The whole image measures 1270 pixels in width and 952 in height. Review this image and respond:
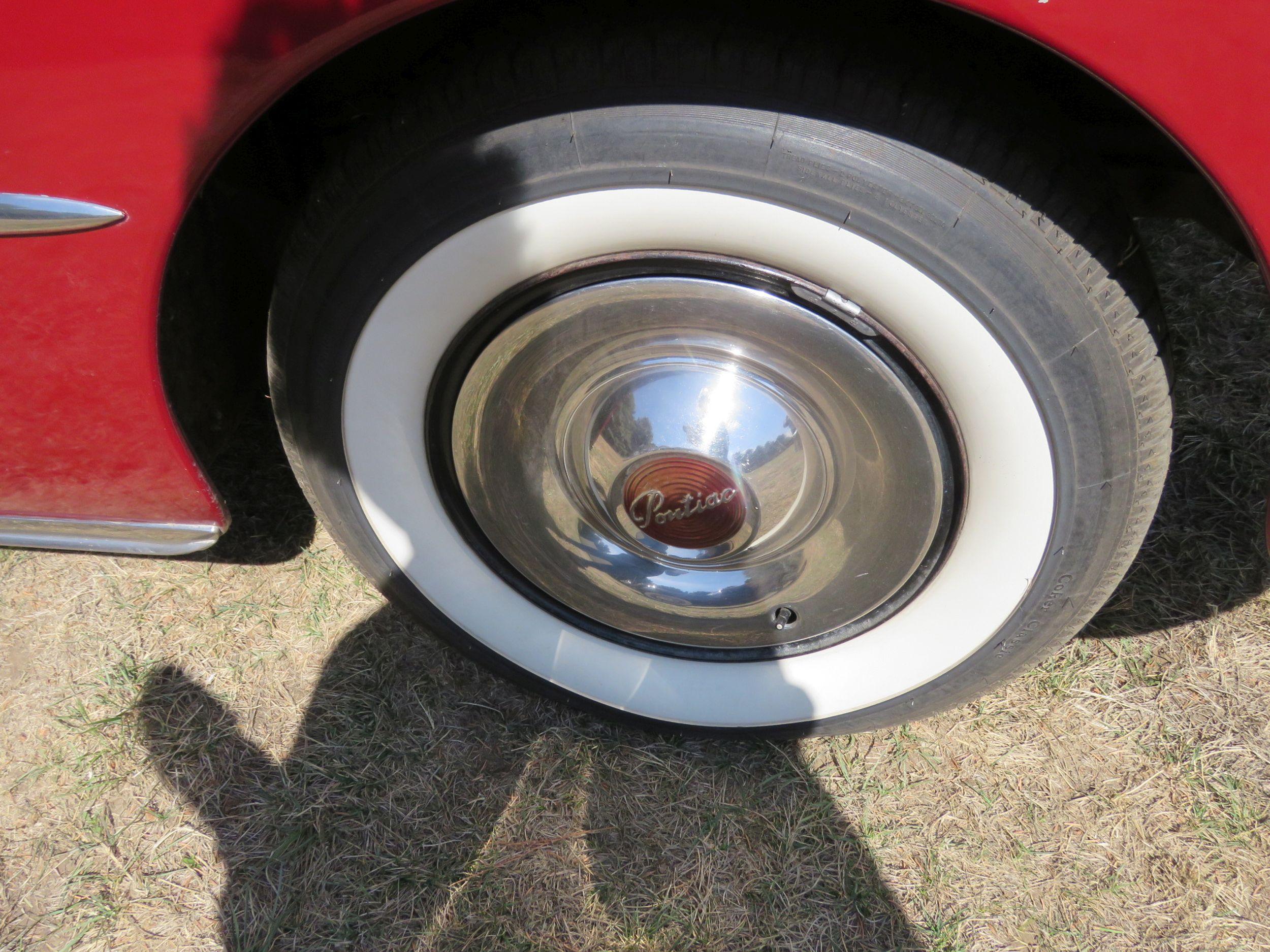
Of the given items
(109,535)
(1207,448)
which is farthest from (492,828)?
(1207,448)

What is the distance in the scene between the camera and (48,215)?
37.9 inches

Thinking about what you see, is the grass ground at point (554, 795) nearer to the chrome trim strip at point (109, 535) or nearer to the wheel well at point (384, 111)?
the chrome trim strip at point (109, 535)

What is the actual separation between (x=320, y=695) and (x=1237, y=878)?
1647mm

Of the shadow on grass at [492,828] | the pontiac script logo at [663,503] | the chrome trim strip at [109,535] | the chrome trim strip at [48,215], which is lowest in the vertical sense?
the shadow on grass at [492,828]

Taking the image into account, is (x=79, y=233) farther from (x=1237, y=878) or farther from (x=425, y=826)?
(x=1237, y=878)

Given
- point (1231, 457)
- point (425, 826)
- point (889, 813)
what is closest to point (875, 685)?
point (889, 813)

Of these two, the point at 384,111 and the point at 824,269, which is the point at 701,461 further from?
the point at 384,111

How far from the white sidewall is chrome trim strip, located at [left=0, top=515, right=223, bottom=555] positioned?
27 cm

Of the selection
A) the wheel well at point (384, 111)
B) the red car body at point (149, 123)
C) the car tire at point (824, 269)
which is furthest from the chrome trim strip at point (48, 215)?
the car tire at point (824, 269)

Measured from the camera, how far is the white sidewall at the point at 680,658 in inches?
40.6

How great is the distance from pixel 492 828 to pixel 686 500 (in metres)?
0.69

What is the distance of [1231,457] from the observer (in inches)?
75.5

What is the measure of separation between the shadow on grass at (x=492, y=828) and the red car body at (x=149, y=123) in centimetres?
61

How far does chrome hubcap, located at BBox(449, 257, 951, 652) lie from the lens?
3.83 feet
